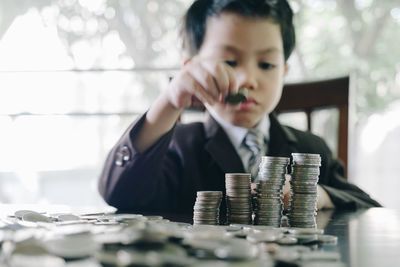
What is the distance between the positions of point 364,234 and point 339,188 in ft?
2.07

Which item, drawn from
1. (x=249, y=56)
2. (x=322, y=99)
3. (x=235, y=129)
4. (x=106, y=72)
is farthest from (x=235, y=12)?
(x=106, y=72)

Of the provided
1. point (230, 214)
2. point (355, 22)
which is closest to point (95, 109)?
point (355, 22)

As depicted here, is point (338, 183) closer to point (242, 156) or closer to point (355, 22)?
point (242, 156)

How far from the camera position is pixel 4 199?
3.07m

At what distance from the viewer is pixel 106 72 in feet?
9.80

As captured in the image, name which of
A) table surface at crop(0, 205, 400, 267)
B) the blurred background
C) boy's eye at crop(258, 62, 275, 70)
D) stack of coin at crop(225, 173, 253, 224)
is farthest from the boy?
the blurred background

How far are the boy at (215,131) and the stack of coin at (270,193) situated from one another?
27 centimetres

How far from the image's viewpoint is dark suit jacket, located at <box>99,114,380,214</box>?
0.97 m

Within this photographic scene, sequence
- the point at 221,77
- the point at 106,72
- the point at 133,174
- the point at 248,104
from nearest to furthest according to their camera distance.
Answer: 1. the point at 221,77
2. the point at 133,174
3. the point at 248,104
4. the point at 106,72

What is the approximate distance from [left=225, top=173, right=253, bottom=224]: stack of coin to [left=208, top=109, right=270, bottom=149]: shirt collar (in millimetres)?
523

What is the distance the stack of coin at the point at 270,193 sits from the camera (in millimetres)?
617

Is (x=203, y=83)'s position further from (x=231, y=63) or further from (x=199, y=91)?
(x=231, y=63)

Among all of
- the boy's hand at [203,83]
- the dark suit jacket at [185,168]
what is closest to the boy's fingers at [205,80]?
the boy's hand at [203,83]

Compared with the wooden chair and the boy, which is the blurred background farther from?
the boy
